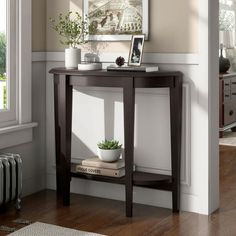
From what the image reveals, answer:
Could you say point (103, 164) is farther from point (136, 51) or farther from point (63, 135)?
point (136, 51)

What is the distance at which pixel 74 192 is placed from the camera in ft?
13.5

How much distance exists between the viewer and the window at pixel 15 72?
379 centimetres

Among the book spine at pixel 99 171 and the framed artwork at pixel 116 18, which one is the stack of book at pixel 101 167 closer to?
the book spine at pixel 99 171

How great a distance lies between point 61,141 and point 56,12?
3.30 feet

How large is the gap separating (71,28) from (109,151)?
0.92m

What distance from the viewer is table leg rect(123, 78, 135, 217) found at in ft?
11.3

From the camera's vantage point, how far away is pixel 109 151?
12.0ft

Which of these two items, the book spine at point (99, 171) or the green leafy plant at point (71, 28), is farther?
the green leafy plant at point (71, 28)

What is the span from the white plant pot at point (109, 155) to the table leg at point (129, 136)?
0.18 m

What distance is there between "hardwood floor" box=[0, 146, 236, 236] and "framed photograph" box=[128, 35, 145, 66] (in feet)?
3.33

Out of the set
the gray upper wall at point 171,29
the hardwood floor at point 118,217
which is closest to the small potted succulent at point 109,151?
the hardwood floor at point 118,217

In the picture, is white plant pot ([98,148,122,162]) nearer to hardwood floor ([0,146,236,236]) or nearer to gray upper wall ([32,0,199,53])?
hardwood floor ([0,146,236,236])

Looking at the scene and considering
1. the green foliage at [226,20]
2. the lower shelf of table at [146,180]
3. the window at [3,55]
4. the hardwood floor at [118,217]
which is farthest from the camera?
the green foliage at [226,20]

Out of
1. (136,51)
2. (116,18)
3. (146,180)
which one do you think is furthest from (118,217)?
(116,18)
